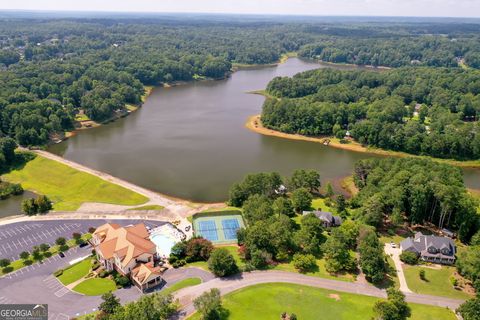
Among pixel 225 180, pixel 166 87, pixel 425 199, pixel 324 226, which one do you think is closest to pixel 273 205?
pixel 324 226

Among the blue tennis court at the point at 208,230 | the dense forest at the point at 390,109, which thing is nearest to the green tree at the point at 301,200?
the blue tennis court at the point at 208,230

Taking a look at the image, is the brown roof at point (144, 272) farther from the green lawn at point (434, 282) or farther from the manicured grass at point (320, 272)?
the green lawn at point (434, 282)

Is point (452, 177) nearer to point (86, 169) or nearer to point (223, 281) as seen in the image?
point (223, 281)

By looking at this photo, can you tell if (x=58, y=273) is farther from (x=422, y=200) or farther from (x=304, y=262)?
(x=422, y=200)

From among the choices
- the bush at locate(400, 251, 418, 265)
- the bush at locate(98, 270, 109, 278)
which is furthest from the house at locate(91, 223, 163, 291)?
the bush at locate(400, 251, 418, 265)

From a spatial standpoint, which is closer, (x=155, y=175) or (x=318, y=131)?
(x=155, y=175)

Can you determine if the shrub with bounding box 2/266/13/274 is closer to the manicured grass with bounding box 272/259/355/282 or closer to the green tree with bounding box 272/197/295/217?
the manicured grass with bounding box 272/259/355/282
